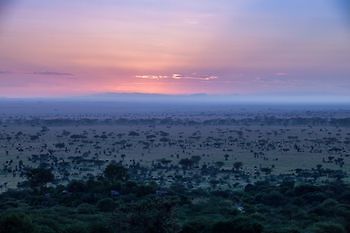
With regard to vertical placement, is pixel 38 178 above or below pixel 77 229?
below

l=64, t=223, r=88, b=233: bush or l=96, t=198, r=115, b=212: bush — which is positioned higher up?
l=64, t=223, r=88, b=233: bush

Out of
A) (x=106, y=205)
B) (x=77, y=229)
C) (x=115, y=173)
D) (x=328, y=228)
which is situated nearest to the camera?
(x=77, y=229)

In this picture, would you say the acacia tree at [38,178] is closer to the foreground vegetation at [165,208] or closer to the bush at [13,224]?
the foreground vegetation at [165,208]

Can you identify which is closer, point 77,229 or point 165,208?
point 165,208

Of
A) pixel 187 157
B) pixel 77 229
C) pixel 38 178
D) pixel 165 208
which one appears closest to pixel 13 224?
pixel 77 229

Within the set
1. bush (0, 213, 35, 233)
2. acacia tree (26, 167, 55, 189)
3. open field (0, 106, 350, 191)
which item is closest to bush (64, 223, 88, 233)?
bush (0, 213, 35, 233)

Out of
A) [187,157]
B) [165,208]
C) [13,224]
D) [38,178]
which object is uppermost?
[165,208]

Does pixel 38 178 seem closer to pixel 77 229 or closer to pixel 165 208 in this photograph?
pixel 77 229

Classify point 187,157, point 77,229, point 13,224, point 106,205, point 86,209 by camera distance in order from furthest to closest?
point 187,157 < point 106,205 < point 86,209 < point 77,229 < point 13,224

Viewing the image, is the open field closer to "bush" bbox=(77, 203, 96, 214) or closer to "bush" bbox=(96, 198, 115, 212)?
"bush" bbox=(96, 198, 115, 212)
